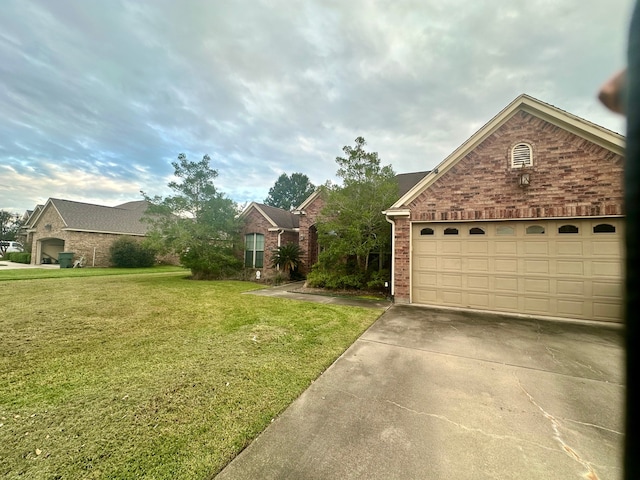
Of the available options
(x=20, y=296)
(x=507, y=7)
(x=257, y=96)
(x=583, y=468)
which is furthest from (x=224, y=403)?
(x=257, y=96)

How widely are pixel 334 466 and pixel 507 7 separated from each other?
Answer: 30.4ft

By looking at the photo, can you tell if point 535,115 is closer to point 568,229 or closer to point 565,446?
point 568,229

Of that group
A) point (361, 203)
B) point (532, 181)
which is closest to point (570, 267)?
point (532, 181)

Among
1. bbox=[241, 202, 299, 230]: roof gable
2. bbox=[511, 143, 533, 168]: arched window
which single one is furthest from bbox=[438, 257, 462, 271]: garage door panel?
bbox=[241, 202, 299, 230]: roof gable

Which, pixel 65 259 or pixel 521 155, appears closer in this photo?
pixel 521 155

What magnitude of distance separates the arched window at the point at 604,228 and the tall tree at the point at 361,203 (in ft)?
18.9

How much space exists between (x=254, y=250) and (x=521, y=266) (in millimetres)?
12791

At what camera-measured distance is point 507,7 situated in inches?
243

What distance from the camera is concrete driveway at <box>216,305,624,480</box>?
2.66 meters

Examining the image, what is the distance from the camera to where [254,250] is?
636 inches

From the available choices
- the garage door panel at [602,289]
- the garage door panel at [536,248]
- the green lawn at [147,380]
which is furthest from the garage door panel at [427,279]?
the garage door panel at [602,289]

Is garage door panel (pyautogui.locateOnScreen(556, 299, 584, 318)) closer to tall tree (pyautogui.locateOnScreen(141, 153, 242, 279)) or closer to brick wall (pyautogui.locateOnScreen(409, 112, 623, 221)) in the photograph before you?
brick wall (pyautogui.locateOnScreen(409, 112, 623, 221))

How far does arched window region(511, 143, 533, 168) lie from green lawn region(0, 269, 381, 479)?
594 cm

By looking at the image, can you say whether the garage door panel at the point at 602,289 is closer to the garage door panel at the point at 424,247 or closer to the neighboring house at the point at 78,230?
the garage door panel at the point at 424,247
